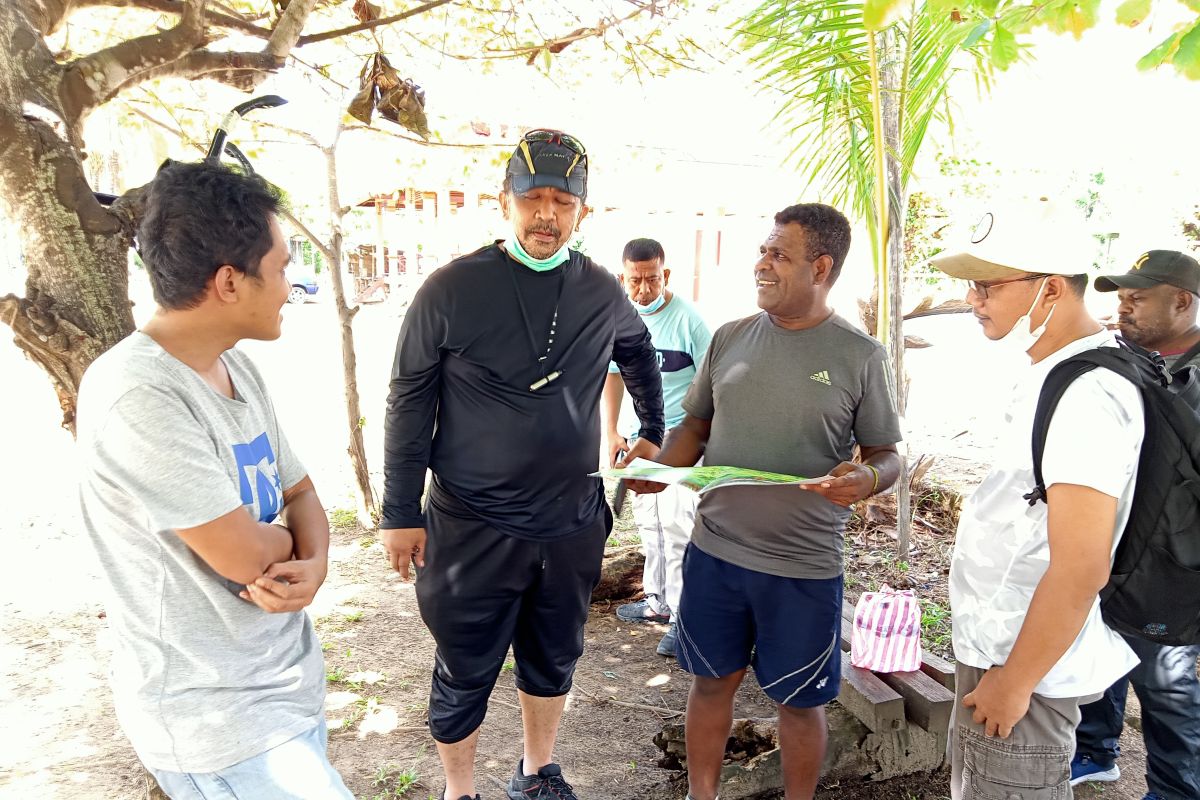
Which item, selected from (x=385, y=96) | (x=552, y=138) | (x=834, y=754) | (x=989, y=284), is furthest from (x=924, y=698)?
(x=385, y=96)

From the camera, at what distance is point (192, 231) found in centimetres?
151

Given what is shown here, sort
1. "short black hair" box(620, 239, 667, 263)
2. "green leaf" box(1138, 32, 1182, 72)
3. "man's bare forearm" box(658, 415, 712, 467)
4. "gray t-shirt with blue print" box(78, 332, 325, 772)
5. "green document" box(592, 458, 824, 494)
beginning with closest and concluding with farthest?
"gray t-shirt with blue print" box(78, 332, 325, 772) < "green document" box(592, 458, 824, 494) < "green leaf" box(1138, 32, 1182, 72) < "man's bare forearm" box(658, 415, 712, 467) < "short black hair" box(620, 239, 667, 263)

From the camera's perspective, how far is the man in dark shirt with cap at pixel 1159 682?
106 inches

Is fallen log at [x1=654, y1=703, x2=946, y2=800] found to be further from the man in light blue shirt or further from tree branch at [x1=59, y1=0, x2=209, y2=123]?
tree branch at [x1=59, y1=0, x2=209, y2=123]

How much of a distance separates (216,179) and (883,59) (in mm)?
3975

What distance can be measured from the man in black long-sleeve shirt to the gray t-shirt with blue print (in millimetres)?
894

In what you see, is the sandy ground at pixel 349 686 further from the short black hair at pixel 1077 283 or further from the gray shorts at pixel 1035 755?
the short black hair at pixel 1077 283

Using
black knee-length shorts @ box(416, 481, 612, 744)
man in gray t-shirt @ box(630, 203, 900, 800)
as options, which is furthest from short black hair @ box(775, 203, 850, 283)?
black knee-length shorts @ box(416, 481, 612, 744)

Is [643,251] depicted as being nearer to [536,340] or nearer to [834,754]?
[536,340]

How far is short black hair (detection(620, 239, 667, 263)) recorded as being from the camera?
434cm

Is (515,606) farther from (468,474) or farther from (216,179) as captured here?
(216,179)

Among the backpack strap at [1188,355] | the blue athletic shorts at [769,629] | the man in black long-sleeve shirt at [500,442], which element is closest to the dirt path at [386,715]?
the man in black long-sleeve shirt at [500,442]

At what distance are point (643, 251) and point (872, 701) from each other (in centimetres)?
260

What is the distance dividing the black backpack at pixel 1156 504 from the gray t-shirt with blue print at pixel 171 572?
1738 mm
